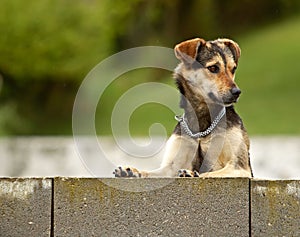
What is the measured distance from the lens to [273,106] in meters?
40.6

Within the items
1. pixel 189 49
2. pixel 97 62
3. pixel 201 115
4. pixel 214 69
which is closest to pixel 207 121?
pixel 201 115

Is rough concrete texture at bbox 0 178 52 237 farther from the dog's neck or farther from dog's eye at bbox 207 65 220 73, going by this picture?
dog's eye at bbox 207 65 220 73

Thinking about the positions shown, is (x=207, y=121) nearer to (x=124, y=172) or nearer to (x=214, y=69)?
(x=214, y=69)

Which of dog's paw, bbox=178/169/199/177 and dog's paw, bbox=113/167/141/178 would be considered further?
dog's paw, bbox=113/167/141/178

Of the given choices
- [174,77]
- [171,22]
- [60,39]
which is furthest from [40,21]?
[174,77]

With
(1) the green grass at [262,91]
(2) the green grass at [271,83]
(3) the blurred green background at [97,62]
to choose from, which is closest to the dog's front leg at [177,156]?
(1) the green grass at [262,91]

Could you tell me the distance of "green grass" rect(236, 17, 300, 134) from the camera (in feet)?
125

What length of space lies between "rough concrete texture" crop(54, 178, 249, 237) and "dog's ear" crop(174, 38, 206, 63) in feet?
5.94

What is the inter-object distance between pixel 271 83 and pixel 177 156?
112 feet

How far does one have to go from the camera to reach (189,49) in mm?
9805

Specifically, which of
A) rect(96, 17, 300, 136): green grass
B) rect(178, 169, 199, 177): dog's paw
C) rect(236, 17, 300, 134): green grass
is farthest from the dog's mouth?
rect(236, 17, 300, 134): green grass

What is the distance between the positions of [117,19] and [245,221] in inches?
1742

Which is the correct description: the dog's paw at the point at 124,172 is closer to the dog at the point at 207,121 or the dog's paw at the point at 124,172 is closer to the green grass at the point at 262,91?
the dog at the point at 207,121

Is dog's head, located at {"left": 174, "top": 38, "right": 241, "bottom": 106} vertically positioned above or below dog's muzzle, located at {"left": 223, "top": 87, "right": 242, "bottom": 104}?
above
